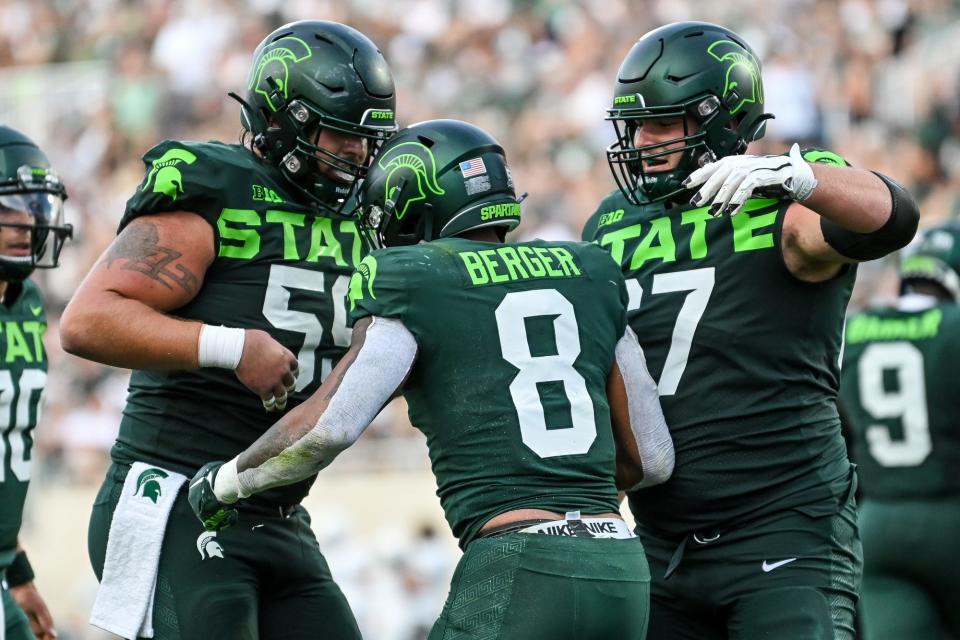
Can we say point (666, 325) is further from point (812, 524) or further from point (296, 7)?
point (296, 7)

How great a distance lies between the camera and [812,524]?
14.4 feet

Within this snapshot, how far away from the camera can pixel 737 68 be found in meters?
4.67

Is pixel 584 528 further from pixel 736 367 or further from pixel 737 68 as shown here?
Result: pixel 737 68

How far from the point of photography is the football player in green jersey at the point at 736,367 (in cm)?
434

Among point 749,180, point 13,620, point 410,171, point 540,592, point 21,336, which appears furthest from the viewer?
point 21,336

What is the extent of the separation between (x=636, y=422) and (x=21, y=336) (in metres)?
Result: 2.42

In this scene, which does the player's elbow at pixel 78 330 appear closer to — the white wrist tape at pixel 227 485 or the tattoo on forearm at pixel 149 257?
the tattoo on forearm at pixel 149 257

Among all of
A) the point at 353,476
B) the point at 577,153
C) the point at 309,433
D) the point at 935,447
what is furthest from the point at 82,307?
the point at 577,153

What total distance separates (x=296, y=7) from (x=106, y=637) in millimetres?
7411

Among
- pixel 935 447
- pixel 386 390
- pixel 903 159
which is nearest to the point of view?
pixel 386 390

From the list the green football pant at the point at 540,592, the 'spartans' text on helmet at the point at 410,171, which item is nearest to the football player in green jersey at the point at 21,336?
the 'spartans' text on helmet at the point at 410,171

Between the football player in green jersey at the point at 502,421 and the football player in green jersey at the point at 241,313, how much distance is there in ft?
1.46

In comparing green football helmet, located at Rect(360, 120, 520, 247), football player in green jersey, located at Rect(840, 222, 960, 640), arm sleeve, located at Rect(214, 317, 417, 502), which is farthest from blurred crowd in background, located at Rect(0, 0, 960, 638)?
arm sleeve, located at Rect(214, 317, 417, 502)

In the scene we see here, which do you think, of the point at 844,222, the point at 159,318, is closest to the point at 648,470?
the point at 844,222
